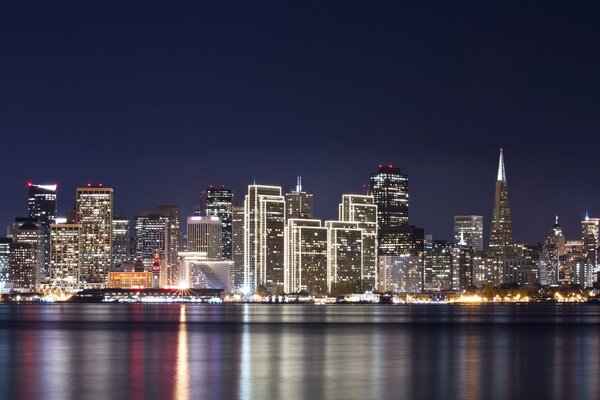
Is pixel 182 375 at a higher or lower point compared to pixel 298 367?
higher

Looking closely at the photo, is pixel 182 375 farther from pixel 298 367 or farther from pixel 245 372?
pixel 298 367

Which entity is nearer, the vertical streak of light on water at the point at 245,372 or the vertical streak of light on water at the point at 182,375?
the vertical streak of light on water at the point at 182,375

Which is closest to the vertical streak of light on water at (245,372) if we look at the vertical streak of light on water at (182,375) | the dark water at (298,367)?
the dark water at (298,367)

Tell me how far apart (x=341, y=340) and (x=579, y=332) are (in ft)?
109

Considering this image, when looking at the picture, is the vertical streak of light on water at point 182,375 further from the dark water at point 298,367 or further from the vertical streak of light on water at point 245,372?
the vertical streak of light on water at point 245,372

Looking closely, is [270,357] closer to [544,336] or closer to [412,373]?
[412,373]

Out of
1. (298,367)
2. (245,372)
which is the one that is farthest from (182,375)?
(298,367)

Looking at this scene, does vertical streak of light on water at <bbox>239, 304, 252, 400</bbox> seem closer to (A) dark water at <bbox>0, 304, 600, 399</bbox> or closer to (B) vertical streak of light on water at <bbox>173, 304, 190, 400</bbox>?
(A) dark water at <bbox>0, 304, 600, 399</bbox>

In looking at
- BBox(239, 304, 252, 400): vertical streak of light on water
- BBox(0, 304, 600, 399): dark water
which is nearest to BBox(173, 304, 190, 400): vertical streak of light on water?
BBox(0, 304, 600, 399): dark water

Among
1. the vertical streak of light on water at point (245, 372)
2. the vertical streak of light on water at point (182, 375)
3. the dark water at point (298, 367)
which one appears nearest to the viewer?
Answer: the vertical streak of light on water at point (182, 375)

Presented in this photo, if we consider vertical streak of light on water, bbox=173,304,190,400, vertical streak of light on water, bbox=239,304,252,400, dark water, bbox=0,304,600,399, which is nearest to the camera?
vertical streak of light on water, bbox=173,304,190,400

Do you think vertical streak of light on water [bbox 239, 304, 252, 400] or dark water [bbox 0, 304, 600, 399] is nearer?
vertical streak of light on water [bbox 239, 304, 252, 400]

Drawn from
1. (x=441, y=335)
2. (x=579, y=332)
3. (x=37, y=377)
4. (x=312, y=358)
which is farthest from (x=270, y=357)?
(x=579, y=332)

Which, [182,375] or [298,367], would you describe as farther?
[298,367]
